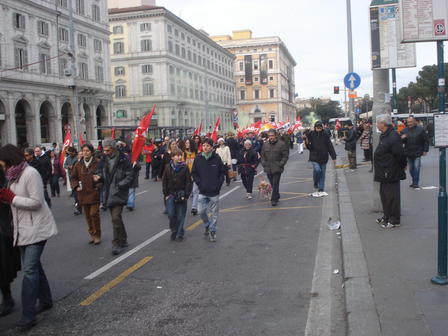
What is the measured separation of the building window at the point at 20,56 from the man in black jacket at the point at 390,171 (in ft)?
134

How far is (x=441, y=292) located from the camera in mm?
5055

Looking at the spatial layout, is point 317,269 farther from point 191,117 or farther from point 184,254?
point 191,117

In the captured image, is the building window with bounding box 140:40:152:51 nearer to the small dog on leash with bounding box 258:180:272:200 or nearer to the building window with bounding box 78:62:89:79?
the building window with bounding box 78:62:89:79

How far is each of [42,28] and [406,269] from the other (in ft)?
157

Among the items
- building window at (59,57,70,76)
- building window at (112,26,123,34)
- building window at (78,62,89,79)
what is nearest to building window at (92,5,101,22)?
building window at (78,62,89,79)

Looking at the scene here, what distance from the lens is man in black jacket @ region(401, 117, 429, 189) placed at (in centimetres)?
1268

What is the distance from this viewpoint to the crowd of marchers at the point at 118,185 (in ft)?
16.1

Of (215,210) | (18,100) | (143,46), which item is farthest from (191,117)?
(215,210)

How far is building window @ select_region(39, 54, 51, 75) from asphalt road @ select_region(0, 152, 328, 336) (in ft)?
133

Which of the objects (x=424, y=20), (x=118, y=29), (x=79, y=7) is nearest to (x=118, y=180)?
(x=424, y=20)

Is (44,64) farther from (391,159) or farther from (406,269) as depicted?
(406,269)

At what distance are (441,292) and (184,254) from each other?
3773 millimetres

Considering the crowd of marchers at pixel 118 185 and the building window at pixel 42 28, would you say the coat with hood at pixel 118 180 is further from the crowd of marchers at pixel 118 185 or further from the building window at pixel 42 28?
the building window at pixel 42 28

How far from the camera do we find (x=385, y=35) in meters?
10.1
